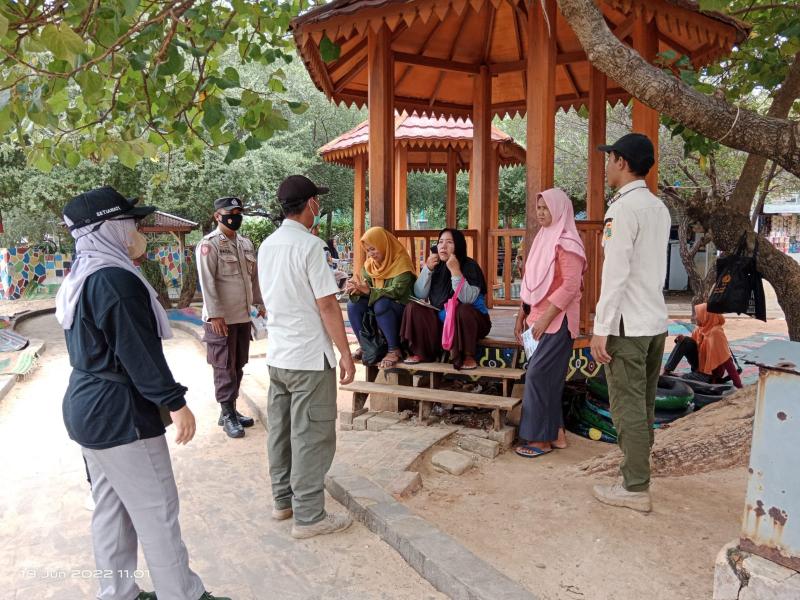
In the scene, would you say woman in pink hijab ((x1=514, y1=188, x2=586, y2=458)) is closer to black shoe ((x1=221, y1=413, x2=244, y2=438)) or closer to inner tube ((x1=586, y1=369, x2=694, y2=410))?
inner tube ((x1=586, y1=369, x2=694, y2=410))

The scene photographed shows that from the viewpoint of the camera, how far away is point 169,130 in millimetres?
5129

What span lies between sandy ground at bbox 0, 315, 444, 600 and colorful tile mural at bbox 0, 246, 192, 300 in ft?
45.5

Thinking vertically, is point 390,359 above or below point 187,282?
above

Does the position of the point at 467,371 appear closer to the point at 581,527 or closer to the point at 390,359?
the point at 390,359

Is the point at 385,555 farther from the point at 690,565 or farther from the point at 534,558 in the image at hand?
the point at 690,565

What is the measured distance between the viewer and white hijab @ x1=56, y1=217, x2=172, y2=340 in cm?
232

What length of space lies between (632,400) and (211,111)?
10.8ft

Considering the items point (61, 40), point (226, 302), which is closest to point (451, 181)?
point (226, 302)

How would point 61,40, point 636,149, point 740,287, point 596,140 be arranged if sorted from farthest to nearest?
point 596,140 → point 740,287 → point 636,149 → point 61,40

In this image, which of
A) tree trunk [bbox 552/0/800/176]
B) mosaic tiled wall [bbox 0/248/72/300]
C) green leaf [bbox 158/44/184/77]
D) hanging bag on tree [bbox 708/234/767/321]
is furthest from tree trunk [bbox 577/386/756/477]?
mosaic tiled wall [bbox 0/248/72/300]

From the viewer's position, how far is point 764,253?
519 cm

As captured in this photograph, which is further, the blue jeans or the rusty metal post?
the blue jeans

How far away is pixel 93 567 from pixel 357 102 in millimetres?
5751

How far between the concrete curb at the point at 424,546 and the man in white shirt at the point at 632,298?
1.22 m
